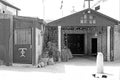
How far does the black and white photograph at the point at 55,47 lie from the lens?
9.73 meters

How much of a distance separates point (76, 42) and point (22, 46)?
9.80 m

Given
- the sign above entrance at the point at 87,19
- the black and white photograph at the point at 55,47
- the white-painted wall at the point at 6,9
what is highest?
the white-painted wall at the point at 6,9

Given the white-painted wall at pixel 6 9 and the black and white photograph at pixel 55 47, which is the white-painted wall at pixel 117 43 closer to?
the black and white photograph at pixel 55 47

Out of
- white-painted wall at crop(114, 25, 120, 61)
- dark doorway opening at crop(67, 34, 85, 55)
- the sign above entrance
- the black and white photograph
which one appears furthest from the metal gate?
dark doorway opening at crop(67, 34, 85, 55)

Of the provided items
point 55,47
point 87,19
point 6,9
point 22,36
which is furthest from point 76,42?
point 22,36

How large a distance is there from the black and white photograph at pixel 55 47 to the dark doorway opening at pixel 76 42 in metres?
0.87

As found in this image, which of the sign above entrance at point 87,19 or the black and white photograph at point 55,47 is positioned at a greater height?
the sign above entrance at point 87,19

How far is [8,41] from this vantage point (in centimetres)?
1240

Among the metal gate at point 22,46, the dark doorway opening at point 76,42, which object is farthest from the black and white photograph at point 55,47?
the dark doorway opening at point 76,42

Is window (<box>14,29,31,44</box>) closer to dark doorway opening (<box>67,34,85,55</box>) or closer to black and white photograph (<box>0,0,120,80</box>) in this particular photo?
black and white photograph (<box>0,0,120,80</box>)

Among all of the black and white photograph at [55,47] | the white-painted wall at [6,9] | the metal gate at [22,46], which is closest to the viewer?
the black and white photograph at [55,47]

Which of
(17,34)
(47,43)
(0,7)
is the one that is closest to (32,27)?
(17,34)

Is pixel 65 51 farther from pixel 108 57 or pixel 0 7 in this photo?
pixel 0 7

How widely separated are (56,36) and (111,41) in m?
4.54
